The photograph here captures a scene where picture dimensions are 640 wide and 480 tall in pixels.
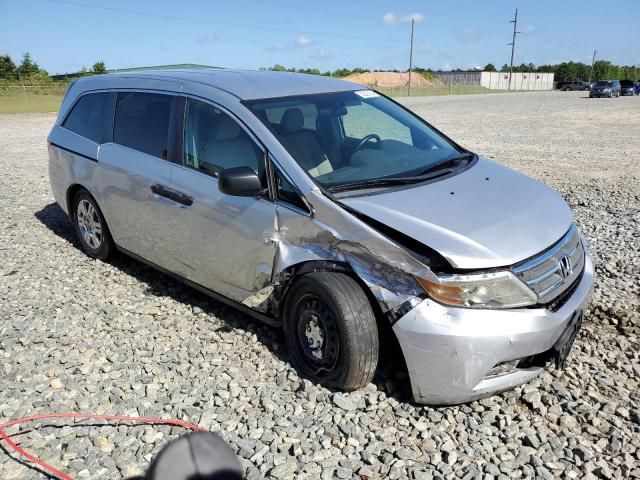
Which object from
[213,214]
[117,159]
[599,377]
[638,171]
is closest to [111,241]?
[117,159]

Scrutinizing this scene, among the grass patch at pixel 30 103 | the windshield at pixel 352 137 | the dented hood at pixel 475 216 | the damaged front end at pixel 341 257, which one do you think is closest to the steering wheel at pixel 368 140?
the windshield at pixel 352 137

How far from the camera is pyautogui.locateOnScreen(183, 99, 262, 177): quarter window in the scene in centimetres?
372

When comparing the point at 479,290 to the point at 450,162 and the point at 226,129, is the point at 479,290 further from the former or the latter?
the point at 226,129

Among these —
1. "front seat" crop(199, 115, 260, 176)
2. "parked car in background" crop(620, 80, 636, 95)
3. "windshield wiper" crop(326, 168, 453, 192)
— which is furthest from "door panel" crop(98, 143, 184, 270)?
"parked car in background" crop(620, 80, 636, 95)

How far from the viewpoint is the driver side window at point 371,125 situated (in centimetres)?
426

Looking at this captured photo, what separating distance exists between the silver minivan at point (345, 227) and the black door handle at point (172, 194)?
0.05ft

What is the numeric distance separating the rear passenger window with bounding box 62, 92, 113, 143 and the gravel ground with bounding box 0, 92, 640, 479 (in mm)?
1304

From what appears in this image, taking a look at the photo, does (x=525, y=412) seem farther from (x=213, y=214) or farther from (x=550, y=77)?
(x=550, y=77)

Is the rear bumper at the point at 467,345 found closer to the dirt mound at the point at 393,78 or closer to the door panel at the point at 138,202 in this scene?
the door panel at the point at 138,202

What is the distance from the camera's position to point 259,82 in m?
4.17

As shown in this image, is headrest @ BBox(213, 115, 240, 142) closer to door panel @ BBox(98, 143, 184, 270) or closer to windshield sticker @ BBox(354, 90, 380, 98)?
door panel @ BBox(98, 143, 184, 270)

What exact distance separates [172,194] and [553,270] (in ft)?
8.76

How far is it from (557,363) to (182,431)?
2123 mm

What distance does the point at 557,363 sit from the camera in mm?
3090
